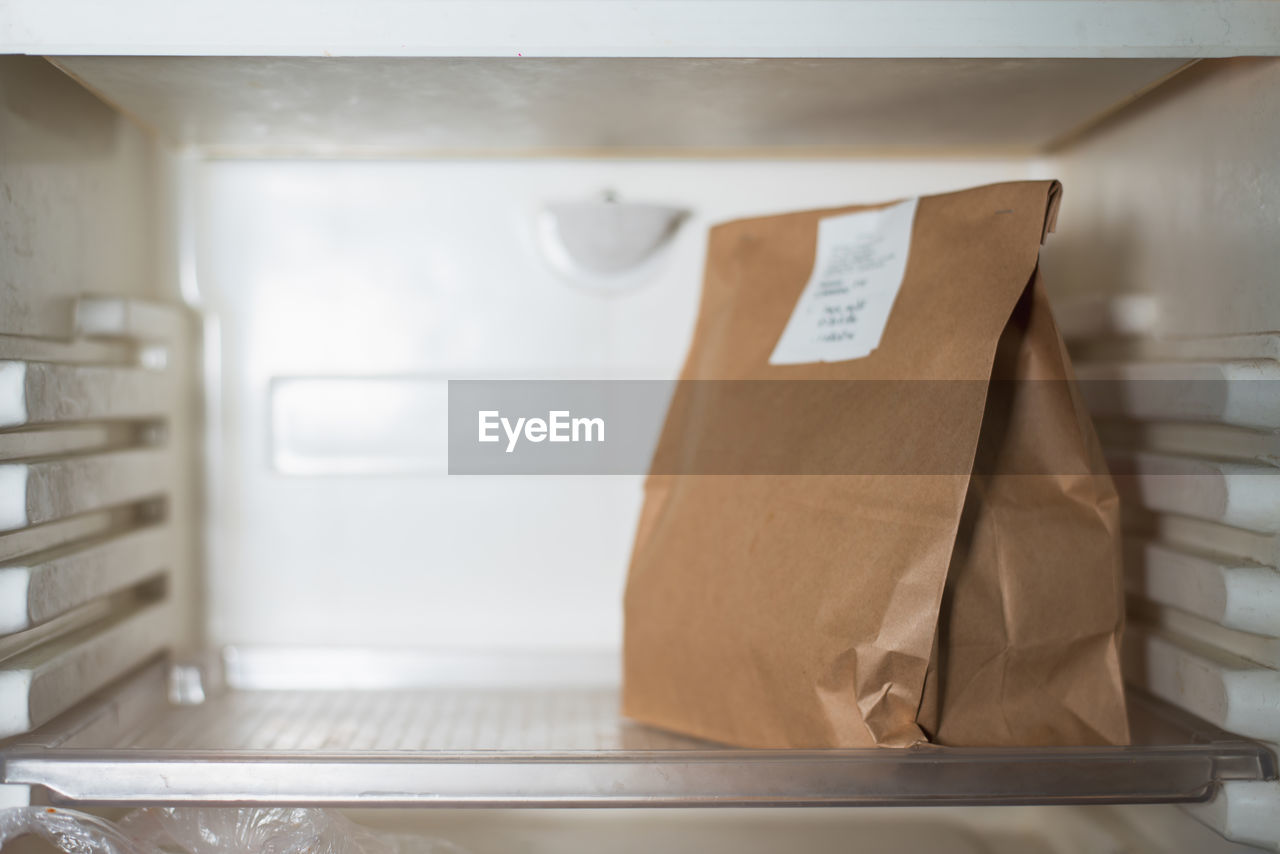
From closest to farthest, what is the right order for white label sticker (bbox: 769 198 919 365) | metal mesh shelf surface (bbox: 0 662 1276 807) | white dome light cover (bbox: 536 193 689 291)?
metal mesh shelf surface (bbox: 0 662 1276 807), white label sticker (bbox: 769 198 919 365), white dome light cover (bbox: 536 193 689 291)

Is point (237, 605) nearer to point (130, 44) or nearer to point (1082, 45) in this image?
point (130, 44)

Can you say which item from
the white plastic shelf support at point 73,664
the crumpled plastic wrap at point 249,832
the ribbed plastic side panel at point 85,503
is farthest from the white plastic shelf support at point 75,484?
the crumpled plastic wrap at point 249,832

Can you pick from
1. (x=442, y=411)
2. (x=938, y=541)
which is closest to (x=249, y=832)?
(x=442, y=411)

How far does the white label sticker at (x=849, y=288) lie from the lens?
2.57 ft

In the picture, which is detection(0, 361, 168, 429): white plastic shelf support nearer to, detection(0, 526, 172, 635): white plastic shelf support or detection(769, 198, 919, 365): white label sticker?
detection(0, 526, 172, 635): white plastic shelf support

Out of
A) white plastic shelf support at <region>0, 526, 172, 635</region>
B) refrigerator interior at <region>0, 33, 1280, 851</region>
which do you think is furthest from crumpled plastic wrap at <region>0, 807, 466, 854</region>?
white plastic shelf support at <region>0, 526, 172, 635</region>

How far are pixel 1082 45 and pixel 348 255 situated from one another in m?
0.73

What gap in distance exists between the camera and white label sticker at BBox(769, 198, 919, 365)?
2.57 ft

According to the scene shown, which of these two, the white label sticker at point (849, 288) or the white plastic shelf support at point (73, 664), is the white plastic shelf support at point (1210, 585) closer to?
the white label sticker at point (849, 288)

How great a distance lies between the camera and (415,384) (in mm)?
1026

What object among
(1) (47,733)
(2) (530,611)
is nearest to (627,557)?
(2) (530,611)

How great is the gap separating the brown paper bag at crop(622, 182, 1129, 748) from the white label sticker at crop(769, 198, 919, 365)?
1 cm

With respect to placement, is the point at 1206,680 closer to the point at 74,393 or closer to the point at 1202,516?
the point at 1202,516

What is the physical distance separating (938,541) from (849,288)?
25cm
